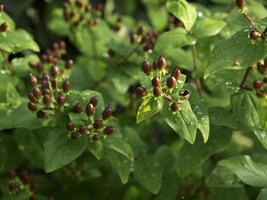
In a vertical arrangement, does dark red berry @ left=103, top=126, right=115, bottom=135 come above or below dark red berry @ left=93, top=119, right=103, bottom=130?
below

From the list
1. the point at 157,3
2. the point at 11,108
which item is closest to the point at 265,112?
the point at 11,108

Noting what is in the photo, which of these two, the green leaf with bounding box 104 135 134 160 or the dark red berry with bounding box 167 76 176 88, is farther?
the green leaf with bounding box 104 135 134 160

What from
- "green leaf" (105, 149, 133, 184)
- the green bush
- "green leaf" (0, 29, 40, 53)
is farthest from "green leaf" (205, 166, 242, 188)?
"green leaf" (0, 29, 40, 53)

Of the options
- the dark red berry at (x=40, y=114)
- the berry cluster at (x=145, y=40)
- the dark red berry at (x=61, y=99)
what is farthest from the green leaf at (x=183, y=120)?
the berry cluster at (x=145, y=40)

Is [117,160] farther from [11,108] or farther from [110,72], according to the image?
[110,72]

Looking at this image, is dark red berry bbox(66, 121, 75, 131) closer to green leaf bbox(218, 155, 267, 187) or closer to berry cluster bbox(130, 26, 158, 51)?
green leaf bbox(218, 155, 267, 187)

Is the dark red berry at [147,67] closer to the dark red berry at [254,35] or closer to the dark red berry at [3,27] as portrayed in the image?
the dark red berry at [254,35]

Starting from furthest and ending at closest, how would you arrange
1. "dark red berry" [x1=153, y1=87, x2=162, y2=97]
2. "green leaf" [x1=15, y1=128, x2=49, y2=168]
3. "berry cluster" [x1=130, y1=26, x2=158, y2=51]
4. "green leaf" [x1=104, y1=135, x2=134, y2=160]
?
"berry cluster" [x1=130, y1=26, x2=158, y2=51] → "green leaf" [x1=15, y1=128, x2=49, y2=168] → "green leaf" [x1=104, y1=135, x2=134, y2=160] → "dark red berry" [x1=153, y1=87, x2=162, y2=97]
